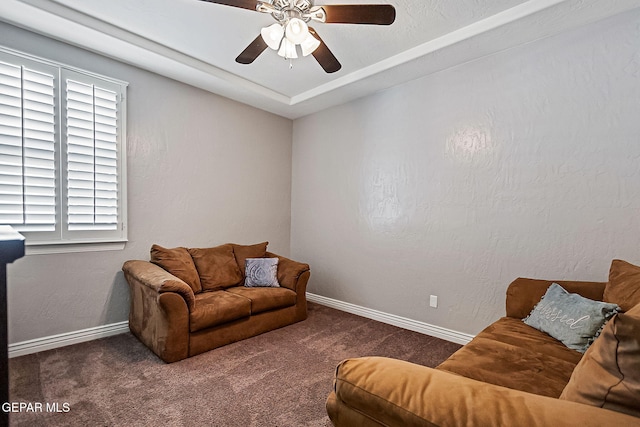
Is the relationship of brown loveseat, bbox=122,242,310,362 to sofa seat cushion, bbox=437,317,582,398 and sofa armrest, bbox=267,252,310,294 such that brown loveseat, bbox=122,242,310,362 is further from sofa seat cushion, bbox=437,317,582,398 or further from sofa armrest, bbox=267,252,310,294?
sofa seat cushion, bbox=437,317,582,398

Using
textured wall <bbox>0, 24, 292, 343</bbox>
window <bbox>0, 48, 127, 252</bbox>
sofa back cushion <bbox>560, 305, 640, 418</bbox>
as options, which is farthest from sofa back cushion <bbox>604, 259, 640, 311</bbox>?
window <bbox>0, 48, 127, 252</bbox>

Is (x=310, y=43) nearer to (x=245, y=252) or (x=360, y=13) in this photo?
(x=360, y=13)

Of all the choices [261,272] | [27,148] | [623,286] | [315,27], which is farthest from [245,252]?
[623,286]

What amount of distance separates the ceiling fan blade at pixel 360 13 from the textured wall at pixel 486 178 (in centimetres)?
157

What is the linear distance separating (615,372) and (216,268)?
129 inches

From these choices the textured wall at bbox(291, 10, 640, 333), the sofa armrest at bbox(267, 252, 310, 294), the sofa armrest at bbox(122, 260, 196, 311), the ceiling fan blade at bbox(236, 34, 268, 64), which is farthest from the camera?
the sofa armrest at bbox(267, 252, 310, 294)

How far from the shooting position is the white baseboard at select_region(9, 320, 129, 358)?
2.54 metres

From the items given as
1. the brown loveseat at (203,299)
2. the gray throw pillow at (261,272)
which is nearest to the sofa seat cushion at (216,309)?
the brown loveseat at (203,299)

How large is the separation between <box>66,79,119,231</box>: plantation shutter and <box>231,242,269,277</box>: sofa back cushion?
130 centimetres

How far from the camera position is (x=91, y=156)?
9.46 ft

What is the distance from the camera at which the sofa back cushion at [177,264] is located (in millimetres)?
3023

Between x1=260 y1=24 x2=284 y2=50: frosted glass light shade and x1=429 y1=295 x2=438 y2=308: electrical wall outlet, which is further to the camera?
x1=429 y1=295 x2=438 y2=308: electrical wall outlet

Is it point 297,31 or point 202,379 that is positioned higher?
point 297,31

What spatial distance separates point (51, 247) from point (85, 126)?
1.15 m
